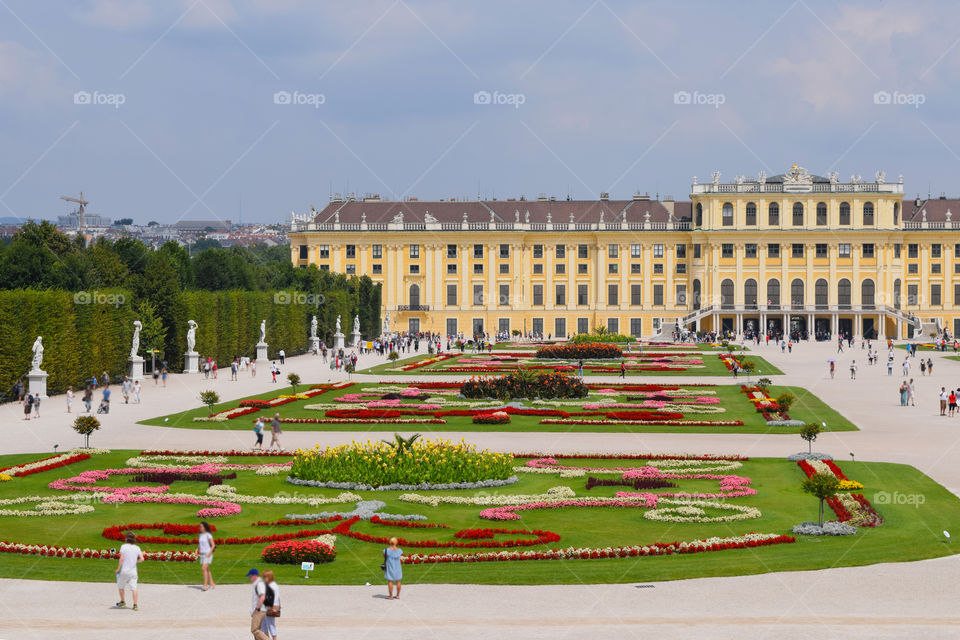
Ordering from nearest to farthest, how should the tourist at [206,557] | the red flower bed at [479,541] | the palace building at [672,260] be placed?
the tourist at [206,557] < the red flower bed at [479,541] < the palace building at [672,260]

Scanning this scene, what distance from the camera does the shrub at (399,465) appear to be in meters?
23.9

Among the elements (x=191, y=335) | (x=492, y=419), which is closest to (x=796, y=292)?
(x=191, y=335)

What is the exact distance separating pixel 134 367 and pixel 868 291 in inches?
3038

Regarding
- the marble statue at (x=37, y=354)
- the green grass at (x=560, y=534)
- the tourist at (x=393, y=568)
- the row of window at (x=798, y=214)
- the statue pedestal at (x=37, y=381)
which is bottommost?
the green grass at (x=560, y=534)

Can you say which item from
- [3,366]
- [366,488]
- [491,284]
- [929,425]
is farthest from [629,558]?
[491,284]

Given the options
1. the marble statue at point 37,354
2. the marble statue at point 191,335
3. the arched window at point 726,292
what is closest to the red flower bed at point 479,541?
the marble statue at point 37,354

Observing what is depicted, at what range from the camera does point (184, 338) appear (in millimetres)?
60625

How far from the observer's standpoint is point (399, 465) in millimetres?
24062

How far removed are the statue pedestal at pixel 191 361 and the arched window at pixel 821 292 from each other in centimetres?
6748

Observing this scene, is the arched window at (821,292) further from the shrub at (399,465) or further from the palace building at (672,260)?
the shrub at (399,465)

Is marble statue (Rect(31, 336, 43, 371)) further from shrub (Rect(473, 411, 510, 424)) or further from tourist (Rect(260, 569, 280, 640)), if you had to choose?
tourist (Rect(260, 569, 280, 640))

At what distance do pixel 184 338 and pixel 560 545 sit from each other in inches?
1762

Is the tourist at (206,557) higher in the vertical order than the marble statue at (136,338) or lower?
lower

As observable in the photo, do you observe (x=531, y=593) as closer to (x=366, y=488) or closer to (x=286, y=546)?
Answer: (x=286, y=546)
